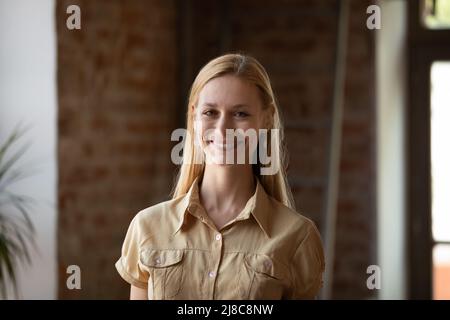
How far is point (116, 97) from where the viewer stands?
4219 mm

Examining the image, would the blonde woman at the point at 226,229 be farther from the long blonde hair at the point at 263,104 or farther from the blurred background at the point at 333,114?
the blurred background at the point at 333,114

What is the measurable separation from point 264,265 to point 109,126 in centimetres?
282

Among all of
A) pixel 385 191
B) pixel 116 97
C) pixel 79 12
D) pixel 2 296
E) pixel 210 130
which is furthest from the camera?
pixel 385 191

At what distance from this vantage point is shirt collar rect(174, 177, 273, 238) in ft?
4.93

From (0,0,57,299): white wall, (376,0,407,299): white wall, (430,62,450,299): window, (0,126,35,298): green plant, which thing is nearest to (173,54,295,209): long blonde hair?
(0,126,35,298): green plant

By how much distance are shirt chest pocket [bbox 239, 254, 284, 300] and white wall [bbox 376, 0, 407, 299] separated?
3278 mm

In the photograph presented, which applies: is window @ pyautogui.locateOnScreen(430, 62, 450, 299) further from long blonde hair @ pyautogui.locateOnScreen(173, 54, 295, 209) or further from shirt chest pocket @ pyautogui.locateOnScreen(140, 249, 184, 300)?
shirt chest pocket @ pyautogui.locateOnScreen(140, 249, 184, 300)

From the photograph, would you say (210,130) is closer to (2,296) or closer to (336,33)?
(2,296)

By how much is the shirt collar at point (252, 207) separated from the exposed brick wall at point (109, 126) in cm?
230

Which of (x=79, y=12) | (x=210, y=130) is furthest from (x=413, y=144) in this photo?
(x=210, y=130)

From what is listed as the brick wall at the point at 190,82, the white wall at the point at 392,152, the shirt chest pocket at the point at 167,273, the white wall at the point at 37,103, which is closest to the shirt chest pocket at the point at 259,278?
the shirt chest pocket at the point at 167,273

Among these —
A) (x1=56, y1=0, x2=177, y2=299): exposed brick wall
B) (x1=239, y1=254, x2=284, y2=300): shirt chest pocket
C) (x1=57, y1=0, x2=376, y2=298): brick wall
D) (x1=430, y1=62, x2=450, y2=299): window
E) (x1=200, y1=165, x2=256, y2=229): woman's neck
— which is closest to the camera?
(x1=239, y1=254, x2=284, y2=300): shirt chest pocket
